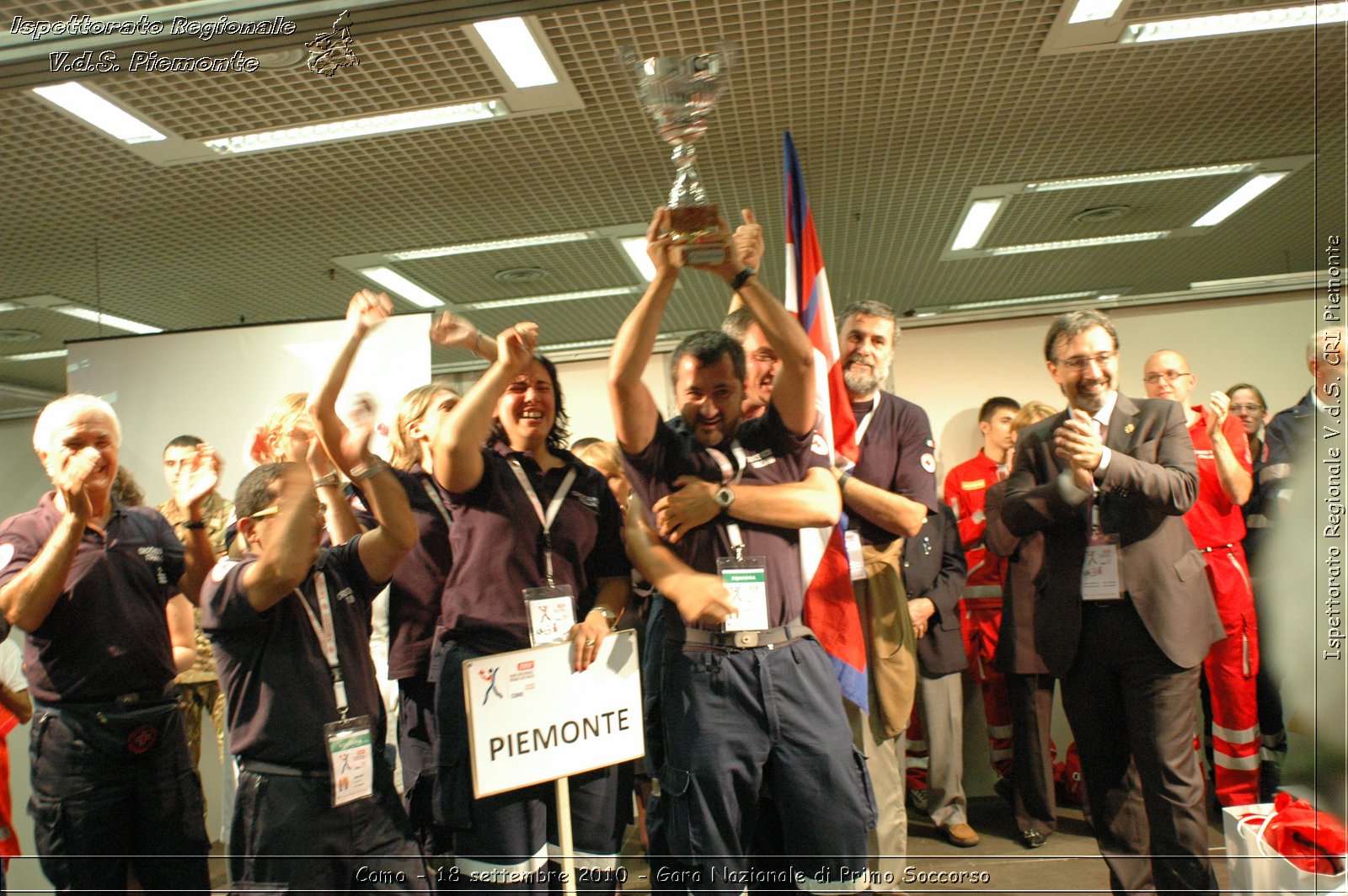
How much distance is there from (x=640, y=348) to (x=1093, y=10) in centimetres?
242

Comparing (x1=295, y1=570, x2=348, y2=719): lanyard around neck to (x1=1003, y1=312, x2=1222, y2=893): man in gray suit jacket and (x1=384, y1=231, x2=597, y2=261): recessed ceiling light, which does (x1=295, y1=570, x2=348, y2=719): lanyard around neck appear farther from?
(x1=384, y1=231, x2=597, y2=261): recessed ceiling light

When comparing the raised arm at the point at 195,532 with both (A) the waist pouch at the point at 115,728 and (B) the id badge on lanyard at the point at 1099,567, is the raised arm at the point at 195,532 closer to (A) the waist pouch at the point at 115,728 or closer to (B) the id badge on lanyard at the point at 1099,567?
(A) the waist pouch at the point at 115,728

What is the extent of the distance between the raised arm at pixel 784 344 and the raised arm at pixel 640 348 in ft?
0.28

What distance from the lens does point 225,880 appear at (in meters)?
3.39

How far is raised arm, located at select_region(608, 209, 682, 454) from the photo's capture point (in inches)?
76.0

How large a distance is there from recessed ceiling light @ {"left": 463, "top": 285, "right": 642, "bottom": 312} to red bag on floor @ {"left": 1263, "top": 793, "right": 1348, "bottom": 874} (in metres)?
3.88

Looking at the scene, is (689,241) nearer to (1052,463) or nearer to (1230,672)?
(1052,463)

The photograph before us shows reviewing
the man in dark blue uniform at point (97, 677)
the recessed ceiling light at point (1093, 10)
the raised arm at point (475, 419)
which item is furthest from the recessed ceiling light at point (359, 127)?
the recessed ceiling light at point (1093, 10)

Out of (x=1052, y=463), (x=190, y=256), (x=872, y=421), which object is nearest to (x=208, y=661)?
(x=190, y=256)

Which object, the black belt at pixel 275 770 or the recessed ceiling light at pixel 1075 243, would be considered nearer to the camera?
the black belt at pixel 275 770

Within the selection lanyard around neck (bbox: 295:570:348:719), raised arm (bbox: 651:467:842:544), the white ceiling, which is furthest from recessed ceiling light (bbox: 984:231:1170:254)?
lanyard around neck (bbox: 295:570:348:719)

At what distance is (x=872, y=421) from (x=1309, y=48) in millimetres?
2501

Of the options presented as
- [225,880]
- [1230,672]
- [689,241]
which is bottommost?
[225,880]

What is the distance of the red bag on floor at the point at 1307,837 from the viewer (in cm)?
221
